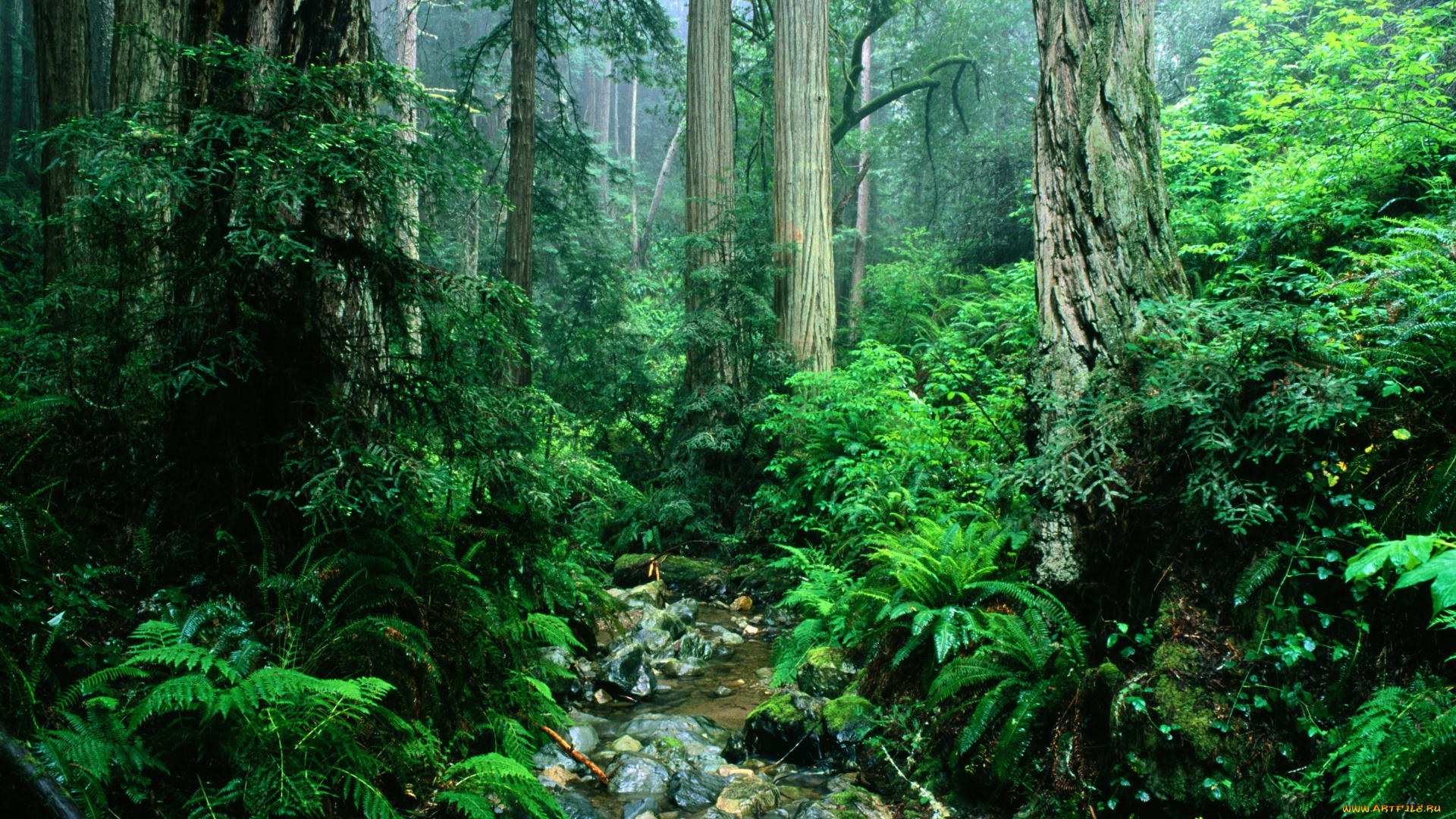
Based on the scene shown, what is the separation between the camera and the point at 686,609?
711 cm

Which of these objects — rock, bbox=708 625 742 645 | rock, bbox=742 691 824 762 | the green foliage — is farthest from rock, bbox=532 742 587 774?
the green foliage

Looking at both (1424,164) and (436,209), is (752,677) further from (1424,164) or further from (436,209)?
(1424,164)

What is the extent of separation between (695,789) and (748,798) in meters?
0.30

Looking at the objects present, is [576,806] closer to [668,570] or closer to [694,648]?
[694,648]

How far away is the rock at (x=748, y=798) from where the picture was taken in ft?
11.5

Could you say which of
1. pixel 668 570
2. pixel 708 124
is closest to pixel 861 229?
pixel 708 124

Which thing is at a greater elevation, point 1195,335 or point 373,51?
point 373,51

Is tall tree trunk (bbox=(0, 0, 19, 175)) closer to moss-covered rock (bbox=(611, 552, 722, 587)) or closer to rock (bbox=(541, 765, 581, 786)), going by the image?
moss-covered rock (bbox=(611, 552, 722, 587))

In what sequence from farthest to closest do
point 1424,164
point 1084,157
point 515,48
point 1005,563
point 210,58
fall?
point 515,48
point 1424,164
point 1005,563
point 1084,157
point 210,58

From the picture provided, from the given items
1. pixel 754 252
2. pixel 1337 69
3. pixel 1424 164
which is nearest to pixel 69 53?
pixel 754 252

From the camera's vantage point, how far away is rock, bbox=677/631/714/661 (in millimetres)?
5938

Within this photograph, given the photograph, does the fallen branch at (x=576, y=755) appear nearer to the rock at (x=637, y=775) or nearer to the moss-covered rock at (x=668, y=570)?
the rock at (x=637, y=775)

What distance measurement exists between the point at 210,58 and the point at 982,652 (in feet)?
13.8

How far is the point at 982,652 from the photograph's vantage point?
11.9 ft
